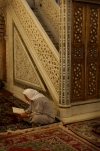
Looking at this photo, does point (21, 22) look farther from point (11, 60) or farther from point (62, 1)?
point (62, 1)

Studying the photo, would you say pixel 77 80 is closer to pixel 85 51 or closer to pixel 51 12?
pixel 85 51

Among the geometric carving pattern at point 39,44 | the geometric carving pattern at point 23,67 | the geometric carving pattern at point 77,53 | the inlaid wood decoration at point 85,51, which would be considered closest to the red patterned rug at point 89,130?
the inlaid wood decoration at point 85,51

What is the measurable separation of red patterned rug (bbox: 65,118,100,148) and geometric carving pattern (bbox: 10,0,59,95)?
82cm

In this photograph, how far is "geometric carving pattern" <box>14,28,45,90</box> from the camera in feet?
19.2

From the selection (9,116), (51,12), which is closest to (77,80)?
(9,116)

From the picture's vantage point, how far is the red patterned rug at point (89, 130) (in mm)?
3823

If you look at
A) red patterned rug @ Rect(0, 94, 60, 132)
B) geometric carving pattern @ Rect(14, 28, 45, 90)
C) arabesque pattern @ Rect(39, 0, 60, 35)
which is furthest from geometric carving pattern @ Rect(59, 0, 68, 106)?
arabesque pattern @ Rect(39, 0, 60, 35)

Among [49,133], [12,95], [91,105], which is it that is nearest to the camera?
[49,133]

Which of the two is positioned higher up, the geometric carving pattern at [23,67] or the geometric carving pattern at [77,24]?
the geometric carving pattern at [77,24]

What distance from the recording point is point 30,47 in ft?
19.5

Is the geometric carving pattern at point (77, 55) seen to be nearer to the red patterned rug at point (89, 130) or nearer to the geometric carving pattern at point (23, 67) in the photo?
the red patterned rug at point (89, 130)

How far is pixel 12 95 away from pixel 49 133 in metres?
2.98

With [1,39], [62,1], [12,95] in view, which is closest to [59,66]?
[62,1]

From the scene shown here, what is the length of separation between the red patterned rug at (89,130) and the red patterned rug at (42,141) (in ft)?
0.45
